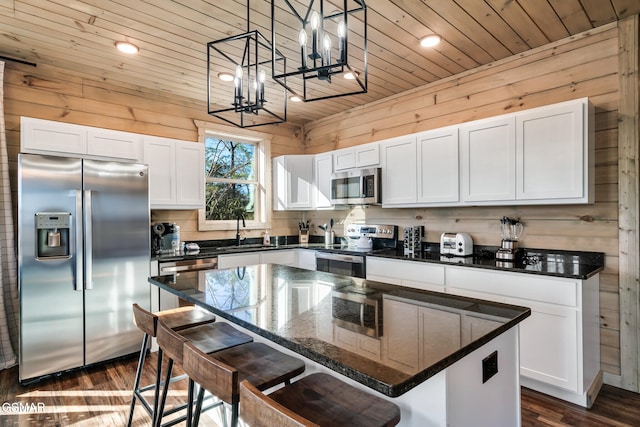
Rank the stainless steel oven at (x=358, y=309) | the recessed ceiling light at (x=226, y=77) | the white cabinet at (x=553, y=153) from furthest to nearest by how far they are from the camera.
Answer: the recessed ceiling light at (x=226, y=77) → the white cabinet at (x=553, y=153) → the stainless steel oven at (x=358, y=309)

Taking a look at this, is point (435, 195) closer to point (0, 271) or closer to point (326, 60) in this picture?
point (326, 60)

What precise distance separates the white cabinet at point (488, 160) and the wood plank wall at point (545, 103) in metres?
0.31

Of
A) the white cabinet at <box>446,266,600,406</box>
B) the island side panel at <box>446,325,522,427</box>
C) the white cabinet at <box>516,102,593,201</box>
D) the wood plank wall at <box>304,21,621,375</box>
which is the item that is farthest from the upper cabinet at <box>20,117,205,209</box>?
the island side panel at <box>446,325,522,427</box>

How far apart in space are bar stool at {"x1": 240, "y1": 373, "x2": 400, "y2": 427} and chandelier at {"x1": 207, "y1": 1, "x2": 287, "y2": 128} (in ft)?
4.65

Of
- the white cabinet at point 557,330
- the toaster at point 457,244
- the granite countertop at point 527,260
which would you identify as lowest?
the white cabinet at point 557,330

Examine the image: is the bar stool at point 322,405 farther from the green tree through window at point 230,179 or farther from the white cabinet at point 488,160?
the green tree through window at point 230,179

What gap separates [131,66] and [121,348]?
8.44 feet

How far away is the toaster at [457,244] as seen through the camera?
3217mm

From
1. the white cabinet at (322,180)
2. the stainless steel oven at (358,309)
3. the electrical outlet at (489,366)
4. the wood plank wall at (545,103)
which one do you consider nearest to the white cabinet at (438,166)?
the wood plank wall at (545,103)

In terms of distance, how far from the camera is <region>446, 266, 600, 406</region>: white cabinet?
7.63 feet

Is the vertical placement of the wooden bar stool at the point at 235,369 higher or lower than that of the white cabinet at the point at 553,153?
lower

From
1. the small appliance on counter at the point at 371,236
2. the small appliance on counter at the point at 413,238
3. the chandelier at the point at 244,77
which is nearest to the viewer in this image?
the chandelier at the point at 244,77

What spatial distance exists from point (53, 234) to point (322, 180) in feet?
9.31

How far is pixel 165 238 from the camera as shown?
3775 millimetres
